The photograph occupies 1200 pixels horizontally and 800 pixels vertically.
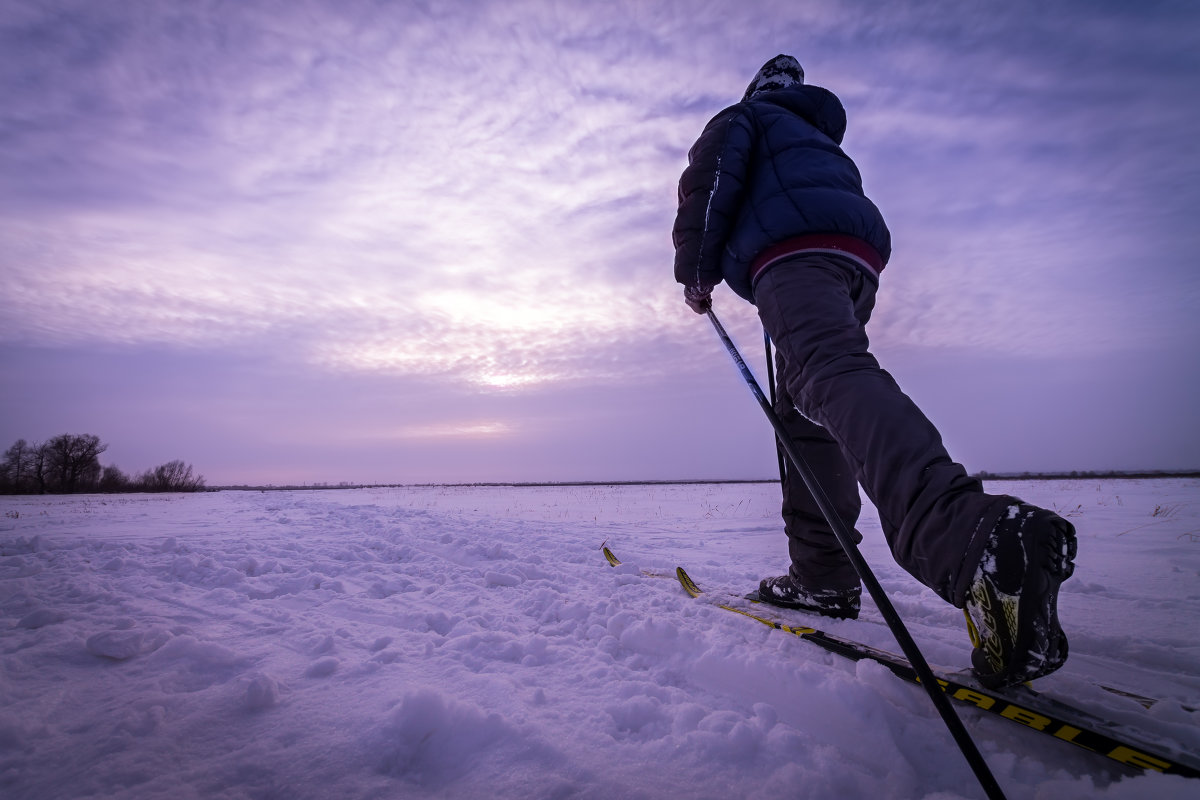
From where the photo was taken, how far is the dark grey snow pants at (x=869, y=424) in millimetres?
1190

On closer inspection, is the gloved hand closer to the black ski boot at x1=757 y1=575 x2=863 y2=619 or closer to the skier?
the skier

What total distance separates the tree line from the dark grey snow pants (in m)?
60.9

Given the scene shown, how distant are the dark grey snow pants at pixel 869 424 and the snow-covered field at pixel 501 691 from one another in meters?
0.47

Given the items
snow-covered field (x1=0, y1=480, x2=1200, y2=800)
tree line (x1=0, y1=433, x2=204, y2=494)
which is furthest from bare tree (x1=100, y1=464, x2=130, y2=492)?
snow-covered field (x1=0, y1=480, x2=1200, y2=800)

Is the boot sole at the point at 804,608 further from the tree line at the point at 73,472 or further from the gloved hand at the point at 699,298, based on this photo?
the tree line at the point at 73,472

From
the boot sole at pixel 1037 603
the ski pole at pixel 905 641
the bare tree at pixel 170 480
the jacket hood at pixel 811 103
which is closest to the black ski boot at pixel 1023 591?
the boot sole at pixel 1037 603

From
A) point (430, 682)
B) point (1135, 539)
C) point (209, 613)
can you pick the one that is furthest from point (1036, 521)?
point (1135, 539)

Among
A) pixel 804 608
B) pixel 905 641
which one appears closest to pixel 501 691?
pixel 905 641

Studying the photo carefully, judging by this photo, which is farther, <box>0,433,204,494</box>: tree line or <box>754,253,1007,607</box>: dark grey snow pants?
<box>0,433,204,494</box>: tree line

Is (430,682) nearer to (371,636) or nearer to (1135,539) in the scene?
(371,636)

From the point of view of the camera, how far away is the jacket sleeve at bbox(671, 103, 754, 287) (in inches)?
82.7

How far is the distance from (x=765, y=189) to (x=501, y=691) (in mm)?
2266

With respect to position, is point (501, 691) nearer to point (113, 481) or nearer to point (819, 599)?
point (819, 599)

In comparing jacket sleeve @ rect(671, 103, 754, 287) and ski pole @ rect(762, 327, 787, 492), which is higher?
jacket sleeve @ rect(671, 103, 754, 287)
